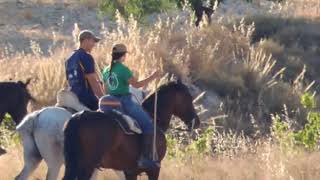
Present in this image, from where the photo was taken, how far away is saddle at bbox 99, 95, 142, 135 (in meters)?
10.4

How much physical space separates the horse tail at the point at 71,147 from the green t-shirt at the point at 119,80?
114cm

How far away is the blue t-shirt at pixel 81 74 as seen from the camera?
11258 mm

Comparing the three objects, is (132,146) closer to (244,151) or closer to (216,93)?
(244,151)

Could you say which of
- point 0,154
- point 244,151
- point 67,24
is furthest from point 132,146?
point 67,24

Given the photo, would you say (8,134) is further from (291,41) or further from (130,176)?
(291,41)

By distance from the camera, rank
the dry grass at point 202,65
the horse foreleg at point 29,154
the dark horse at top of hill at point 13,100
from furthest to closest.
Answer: the dry grass at point 202,65, the dark horse at top of hill at point 13,100, the horse foreleg at point 29,154

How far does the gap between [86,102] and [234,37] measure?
13041mm

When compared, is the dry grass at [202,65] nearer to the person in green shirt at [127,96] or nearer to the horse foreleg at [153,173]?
the horse foreleg at [153,173]

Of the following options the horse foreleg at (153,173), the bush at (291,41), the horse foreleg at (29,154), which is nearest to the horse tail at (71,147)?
the horse foreleg at (29,154)

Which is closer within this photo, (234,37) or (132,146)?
(132,146)

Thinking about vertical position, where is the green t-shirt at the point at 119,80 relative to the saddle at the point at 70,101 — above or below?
above

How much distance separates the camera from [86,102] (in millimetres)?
11562

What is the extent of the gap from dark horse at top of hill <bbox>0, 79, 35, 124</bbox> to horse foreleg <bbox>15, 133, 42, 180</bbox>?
229 cm

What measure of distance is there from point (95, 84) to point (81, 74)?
25cm
